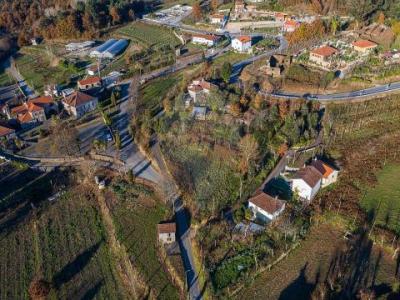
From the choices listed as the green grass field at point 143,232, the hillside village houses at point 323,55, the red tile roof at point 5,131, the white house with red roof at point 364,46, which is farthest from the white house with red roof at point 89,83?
the white house with red roof at point 364,46

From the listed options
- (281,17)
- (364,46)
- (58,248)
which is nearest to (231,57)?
(364,46)

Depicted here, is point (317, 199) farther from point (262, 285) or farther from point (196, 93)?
point (196, 93)

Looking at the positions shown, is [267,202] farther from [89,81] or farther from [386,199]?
[89,81]

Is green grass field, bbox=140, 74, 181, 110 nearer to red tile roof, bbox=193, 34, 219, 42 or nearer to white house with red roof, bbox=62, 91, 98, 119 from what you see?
white house with red roof, bbox=62, 91, 98, 119

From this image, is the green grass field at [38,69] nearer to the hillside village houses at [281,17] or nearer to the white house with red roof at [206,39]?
the white house with red roof at [206,39]

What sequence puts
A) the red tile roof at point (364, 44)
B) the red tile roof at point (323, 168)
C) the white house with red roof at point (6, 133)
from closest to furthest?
the red tile roof at point (323, 168) < the white house with red roof at point (6, 133) < the red tile roof at point (364, 44)

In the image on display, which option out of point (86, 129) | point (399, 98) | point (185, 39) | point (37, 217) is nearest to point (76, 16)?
point (185, 39)

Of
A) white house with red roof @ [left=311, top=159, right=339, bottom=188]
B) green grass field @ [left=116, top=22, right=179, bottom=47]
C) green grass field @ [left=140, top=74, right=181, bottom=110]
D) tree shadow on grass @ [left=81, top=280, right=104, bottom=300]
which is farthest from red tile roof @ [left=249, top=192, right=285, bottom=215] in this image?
green grass field @ [left=116, top=22, right=179, bottom=47]
